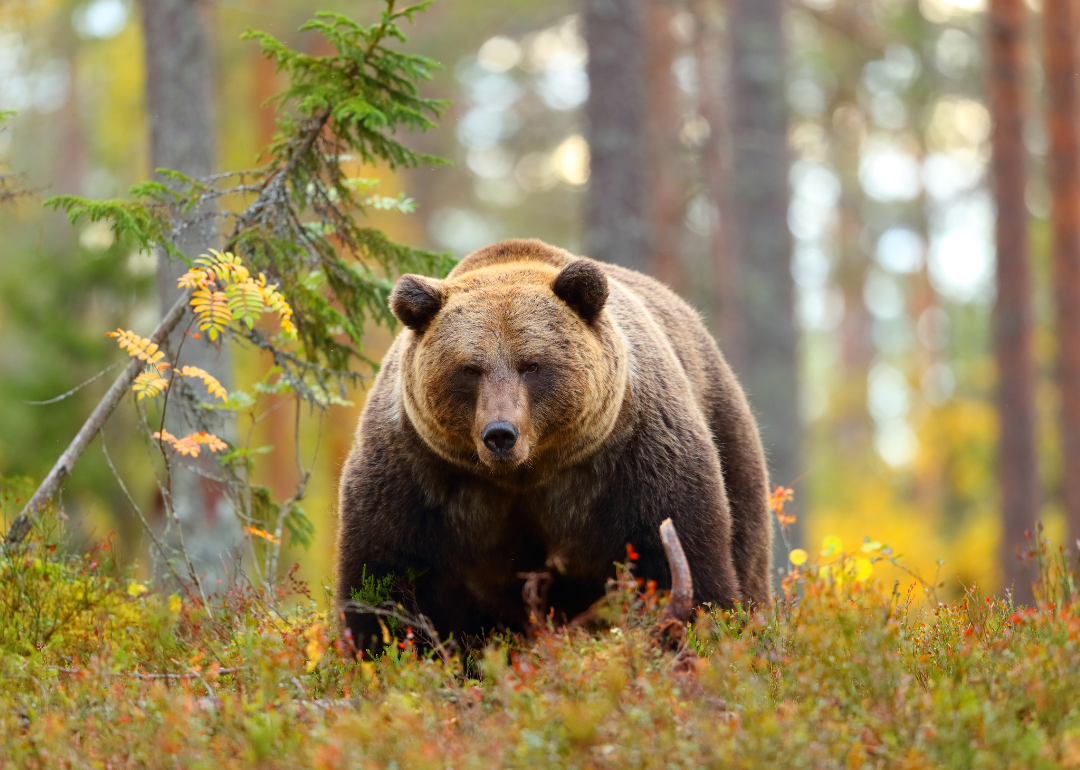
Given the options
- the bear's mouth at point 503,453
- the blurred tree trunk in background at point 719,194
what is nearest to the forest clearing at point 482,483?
the bear's mouth at point 503,453

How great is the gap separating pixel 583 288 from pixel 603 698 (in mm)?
2268


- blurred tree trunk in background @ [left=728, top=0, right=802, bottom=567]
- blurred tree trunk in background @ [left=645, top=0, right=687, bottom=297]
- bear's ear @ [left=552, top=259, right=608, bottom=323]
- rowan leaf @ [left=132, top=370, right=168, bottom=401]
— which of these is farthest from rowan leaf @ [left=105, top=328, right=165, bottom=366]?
blurred tree trunk in background @ [left=645, top=0, right=687, bottom=297]

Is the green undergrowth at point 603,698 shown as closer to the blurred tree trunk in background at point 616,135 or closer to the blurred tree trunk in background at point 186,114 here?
the blurred tree trunk in background at point 186,114

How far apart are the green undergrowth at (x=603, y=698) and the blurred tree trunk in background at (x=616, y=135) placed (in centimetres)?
761

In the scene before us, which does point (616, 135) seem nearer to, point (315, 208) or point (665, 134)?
point (315, 208)

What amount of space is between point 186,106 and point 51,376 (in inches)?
281

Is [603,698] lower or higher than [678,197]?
lower

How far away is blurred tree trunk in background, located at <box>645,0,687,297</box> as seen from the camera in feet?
59.5

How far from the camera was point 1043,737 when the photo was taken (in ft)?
11.1

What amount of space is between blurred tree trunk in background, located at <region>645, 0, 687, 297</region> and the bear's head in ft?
39.8

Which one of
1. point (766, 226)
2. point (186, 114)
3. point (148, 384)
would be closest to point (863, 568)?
point (148, 384)

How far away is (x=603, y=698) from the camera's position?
12.2ft

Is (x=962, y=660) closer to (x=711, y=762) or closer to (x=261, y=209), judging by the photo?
(x=711, y=762)

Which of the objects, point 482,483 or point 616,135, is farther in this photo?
point 616,135
